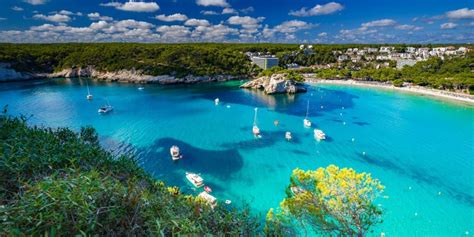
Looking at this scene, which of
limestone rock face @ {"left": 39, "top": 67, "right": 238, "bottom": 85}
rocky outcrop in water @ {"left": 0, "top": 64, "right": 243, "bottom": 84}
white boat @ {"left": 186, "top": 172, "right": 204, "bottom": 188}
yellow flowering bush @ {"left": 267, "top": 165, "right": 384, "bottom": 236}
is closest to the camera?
yellow flowering bush @ {"left": 267, "top": 165, "right": 384, "bottom": 236}

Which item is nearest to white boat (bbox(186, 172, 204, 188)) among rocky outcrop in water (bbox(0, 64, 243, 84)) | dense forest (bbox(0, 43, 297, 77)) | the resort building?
rocky outcrop in water (bbox(0, 64, 243, 84))

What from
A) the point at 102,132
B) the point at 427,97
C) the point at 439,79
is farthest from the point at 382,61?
the point at 102,132

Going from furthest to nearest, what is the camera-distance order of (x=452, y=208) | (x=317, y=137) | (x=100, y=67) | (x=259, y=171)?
(x=100, y=67) < (x=317, y=137) < (x=259, y=171) < (x=452, y=208)

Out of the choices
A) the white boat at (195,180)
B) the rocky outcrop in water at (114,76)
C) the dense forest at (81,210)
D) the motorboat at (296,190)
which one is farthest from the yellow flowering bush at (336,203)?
the rocky outcrop in water at (114,76)

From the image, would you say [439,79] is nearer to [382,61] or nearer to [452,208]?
[382,61]

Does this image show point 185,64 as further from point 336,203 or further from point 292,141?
point 336,203

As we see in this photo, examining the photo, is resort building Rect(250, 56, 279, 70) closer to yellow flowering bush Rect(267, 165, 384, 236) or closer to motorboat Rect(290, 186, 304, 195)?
motorboat Rect(290, 186, 304, 195)
